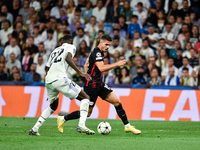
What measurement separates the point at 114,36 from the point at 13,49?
15.3ft

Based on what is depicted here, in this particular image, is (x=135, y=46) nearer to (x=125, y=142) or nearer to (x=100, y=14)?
(x=100, y=14)

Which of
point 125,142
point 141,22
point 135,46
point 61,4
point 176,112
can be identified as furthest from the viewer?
point 61,4

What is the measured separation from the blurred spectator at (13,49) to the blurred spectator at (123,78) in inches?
195

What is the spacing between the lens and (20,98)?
13.9 metres

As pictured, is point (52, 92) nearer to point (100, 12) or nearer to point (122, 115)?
point (122, 115)

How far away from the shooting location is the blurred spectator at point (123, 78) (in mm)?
13922

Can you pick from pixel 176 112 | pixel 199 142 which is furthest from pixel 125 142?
pixel 176 112

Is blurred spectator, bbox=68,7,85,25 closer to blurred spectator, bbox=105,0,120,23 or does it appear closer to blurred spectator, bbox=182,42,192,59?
blurred spectator, bbox=105,0,120,23

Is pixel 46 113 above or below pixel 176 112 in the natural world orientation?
above

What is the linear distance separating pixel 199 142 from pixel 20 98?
877 centimetres

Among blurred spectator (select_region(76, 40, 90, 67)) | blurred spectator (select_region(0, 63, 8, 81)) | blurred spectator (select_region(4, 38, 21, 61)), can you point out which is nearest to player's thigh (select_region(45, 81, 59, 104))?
blurred spectator (select_region(76, 40, 90, 67))

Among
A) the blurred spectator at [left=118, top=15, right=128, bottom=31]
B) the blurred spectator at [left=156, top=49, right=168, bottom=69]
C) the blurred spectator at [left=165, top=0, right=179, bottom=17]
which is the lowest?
the blurred spectator at [left=156, top=49, right=168, bottom=69]

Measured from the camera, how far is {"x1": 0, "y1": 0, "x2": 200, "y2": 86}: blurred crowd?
1409cm

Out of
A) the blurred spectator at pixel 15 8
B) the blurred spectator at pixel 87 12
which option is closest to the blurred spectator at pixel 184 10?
the blurred spectator at pixel 87 12
